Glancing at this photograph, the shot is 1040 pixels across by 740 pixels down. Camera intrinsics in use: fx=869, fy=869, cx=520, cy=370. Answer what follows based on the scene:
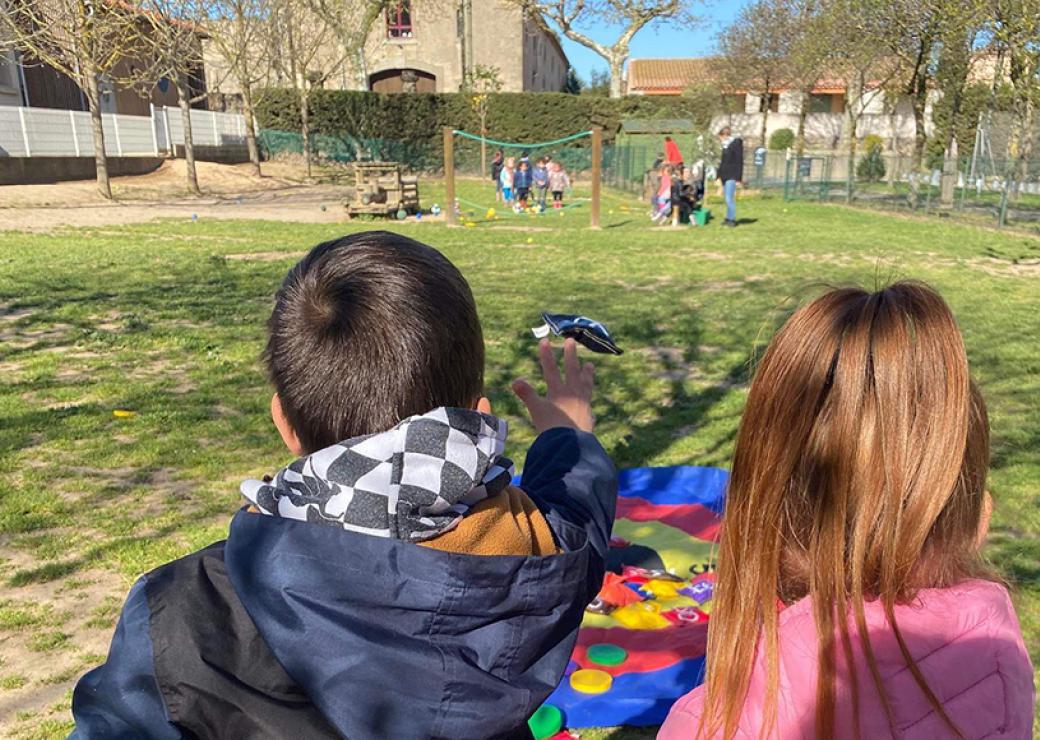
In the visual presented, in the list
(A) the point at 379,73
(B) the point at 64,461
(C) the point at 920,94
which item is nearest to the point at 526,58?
(A) the point at 379,73

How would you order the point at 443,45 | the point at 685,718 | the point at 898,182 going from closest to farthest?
the point at 685,718
the point at 898,182
the point at 443,45

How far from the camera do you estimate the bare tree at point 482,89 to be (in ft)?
120

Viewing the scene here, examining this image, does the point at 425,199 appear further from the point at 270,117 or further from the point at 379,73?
the point at 379,73

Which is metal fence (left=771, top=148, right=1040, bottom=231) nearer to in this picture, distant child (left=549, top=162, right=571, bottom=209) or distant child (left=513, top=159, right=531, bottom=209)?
distant child (left=549, top=162, right=571, bottom=209)

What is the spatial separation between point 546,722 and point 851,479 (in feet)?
6.09

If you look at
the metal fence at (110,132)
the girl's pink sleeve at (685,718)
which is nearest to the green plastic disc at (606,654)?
the girl's pink sleeve at (685,718)

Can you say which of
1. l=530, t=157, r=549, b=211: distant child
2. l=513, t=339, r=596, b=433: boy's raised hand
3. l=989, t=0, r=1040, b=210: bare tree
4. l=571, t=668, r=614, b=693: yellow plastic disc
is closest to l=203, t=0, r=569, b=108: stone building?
l=530, t=157, r=549, b=211: distant child

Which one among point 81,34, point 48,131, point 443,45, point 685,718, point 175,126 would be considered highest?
point 443,45

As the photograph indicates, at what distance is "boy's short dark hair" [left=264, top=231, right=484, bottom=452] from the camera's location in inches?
52.1

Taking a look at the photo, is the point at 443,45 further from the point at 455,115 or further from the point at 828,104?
the point at 828,104

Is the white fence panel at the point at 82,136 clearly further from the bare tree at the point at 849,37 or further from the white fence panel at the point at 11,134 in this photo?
the bare tree at the point at 849,37

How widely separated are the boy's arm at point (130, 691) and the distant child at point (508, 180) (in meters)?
21.4

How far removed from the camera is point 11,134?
2267 centimetres

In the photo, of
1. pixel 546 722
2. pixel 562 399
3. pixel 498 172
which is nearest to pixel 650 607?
pixel 546 722
